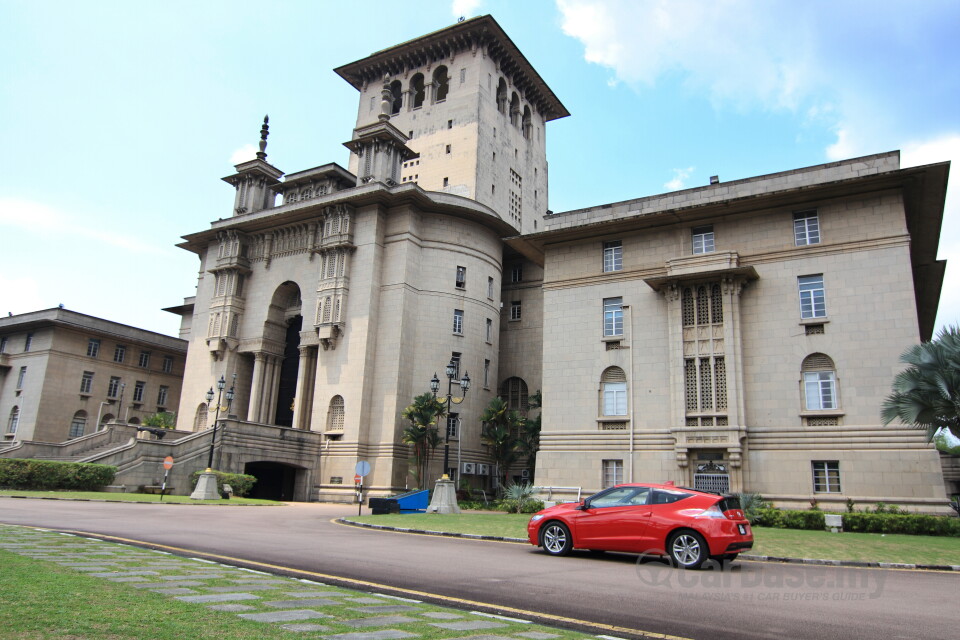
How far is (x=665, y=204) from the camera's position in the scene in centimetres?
3262

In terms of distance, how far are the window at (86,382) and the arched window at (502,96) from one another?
41.5 meters

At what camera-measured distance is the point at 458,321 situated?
45031 millimetres

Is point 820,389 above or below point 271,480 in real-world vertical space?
above

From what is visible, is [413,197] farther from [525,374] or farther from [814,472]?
[814,472]

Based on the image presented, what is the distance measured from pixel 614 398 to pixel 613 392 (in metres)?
0.28

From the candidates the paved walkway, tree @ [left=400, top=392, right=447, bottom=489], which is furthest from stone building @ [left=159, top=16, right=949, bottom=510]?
the paved walkway

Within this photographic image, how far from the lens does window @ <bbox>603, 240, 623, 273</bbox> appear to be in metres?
33.2

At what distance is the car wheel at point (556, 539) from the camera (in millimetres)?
13711

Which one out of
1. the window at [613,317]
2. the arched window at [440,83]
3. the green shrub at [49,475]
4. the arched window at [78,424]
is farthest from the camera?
the arched window at [440,83]

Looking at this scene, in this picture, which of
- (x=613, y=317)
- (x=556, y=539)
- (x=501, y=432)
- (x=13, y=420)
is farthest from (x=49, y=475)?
(x=13, y=420)

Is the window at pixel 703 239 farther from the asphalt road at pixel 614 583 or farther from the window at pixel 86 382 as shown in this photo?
the window at pixel 86 382

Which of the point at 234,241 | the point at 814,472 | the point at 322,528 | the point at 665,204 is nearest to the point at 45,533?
the point at 322,528

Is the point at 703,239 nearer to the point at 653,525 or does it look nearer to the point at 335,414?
the point at 653,525

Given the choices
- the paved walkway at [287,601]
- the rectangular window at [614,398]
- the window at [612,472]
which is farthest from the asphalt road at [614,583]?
the rectangular window at [614,398]
